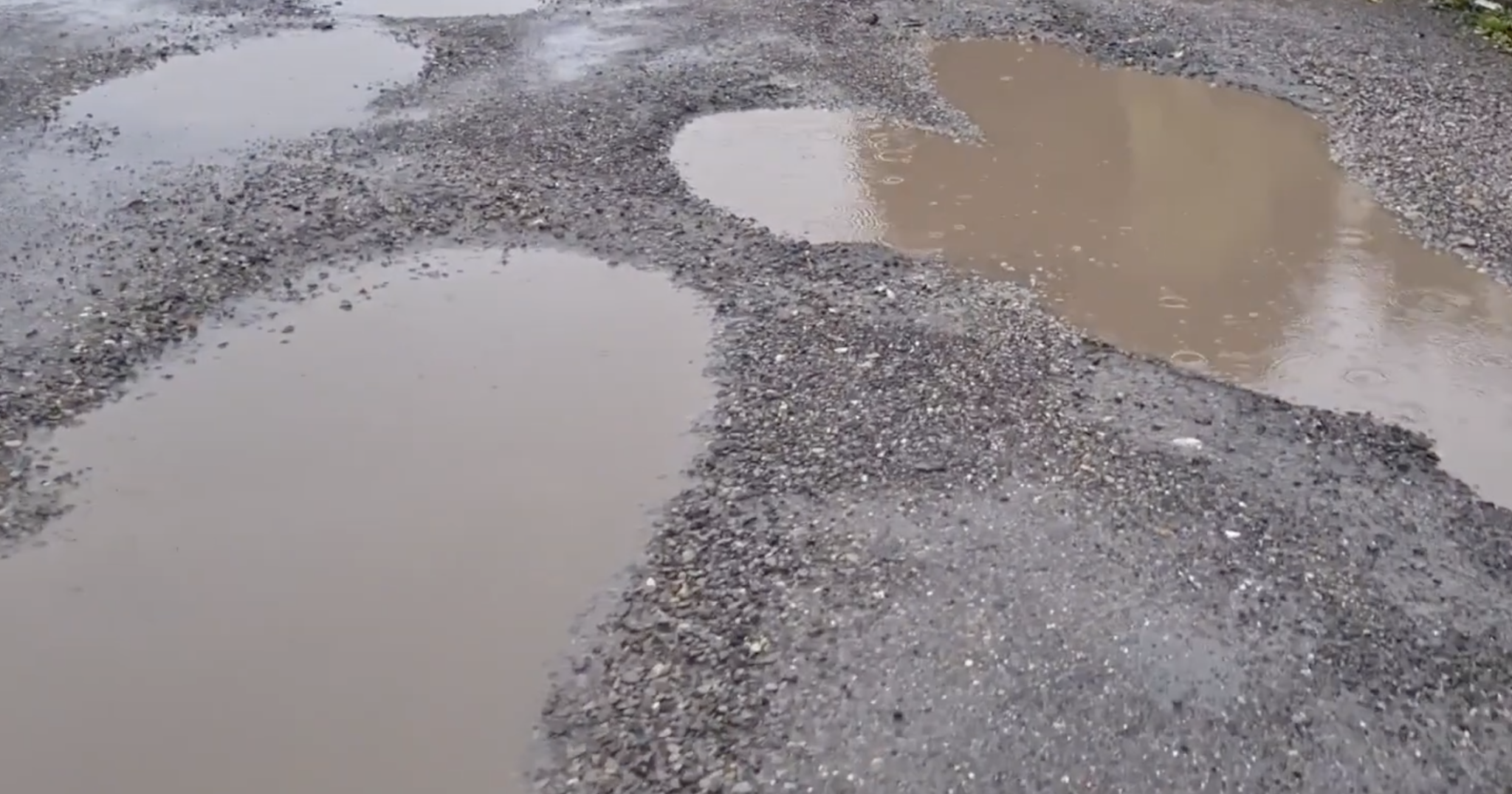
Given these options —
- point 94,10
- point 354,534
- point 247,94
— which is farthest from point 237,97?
point 354,534

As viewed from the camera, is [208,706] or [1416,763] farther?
[208,706]

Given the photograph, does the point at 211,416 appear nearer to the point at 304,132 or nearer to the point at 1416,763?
the point at 304,132

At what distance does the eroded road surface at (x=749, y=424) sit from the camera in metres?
4.61

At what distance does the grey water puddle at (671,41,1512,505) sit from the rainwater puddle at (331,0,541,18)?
11.4 ft

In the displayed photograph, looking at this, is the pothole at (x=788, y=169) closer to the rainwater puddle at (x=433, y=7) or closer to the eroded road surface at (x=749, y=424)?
the eroded road surface at (x=749, y=424)

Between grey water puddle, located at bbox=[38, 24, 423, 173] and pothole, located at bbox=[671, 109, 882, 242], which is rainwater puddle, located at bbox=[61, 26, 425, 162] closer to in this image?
grey water puddle, located at bbox=[38, 24, 423, 173]

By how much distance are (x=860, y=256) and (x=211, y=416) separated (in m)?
3.69

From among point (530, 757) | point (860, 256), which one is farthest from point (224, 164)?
point (530, 757)

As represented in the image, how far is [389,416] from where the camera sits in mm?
6383

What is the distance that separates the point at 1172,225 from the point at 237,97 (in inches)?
276

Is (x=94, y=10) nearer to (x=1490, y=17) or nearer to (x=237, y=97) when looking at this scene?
(x=237, y=97)

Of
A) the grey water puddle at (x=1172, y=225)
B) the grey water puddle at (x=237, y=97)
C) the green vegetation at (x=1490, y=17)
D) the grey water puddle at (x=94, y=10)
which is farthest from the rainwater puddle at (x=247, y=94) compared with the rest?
the green vegetation at (x=1490, y=17)

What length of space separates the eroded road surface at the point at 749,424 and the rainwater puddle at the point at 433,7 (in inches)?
53.1

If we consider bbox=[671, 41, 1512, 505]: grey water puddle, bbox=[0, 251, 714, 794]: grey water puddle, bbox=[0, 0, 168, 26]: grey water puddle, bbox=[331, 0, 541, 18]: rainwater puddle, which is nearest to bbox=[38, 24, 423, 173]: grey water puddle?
bbox=[331, 0, 541, 18]: rainwater puddle
